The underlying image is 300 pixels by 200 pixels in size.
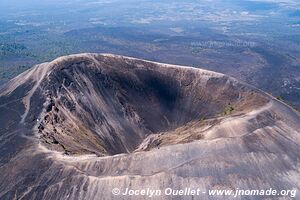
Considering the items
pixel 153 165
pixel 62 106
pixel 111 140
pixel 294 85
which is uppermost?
pixel 153 165

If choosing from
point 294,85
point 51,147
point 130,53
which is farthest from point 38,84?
point 130,53

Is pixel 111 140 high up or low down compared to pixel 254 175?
down

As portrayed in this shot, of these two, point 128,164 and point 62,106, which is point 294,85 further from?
point 128,164

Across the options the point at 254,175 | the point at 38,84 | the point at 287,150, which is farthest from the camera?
the point at 38,84

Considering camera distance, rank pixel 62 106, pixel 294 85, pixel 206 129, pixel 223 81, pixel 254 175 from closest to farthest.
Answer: pixel 254 175 → pixel 206 129 → pixel 62 106 → pixel 223 81 → pixel 294 85

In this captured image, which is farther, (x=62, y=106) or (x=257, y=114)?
(x=62, y=106)

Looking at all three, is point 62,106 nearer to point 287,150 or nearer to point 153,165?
point 153,165
